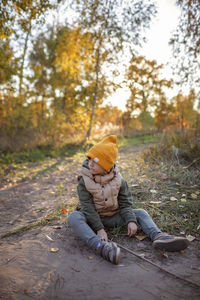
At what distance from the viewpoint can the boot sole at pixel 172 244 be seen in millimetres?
1929

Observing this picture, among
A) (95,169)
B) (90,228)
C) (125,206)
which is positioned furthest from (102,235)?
(95,169)

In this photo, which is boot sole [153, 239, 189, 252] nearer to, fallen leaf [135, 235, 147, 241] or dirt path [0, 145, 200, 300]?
dirt path [0, 145, 200, 300]

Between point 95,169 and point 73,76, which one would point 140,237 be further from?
point 73,76

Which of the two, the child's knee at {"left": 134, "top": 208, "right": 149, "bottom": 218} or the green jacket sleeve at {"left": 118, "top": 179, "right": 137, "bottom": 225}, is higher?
the green jacket sleeve at {"left": 118, "top": 179, "right": 137, "bottom": 225}

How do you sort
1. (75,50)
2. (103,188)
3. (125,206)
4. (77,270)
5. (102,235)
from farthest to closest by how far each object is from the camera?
(75,50), (125,206), (103,188), (102,235), (77,270)

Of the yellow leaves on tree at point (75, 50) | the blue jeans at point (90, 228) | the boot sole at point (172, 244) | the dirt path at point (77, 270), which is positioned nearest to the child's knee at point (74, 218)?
the blue jeans at point (90, 228)

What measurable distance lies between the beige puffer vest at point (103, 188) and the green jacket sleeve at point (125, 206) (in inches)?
3.4

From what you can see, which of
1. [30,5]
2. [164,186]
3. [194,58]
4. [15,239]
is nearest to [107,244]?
[15,239]

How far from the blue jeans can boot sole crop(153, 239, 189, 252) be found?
0.18 metres

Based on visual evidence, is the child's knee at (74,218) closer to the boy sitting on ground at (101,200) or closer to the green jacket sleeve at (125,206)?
the boy sitting on ground at (101,200)

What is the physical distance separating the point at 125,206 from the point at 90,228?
1.55 ft

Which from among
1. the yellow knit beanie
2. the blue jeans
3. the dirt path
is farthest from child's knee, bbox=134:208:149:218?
the yellow knit beanie

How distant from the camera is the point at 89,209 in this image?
2162 mm

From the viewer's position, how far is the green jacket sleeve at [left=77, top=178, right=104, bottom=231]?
2137 mm
